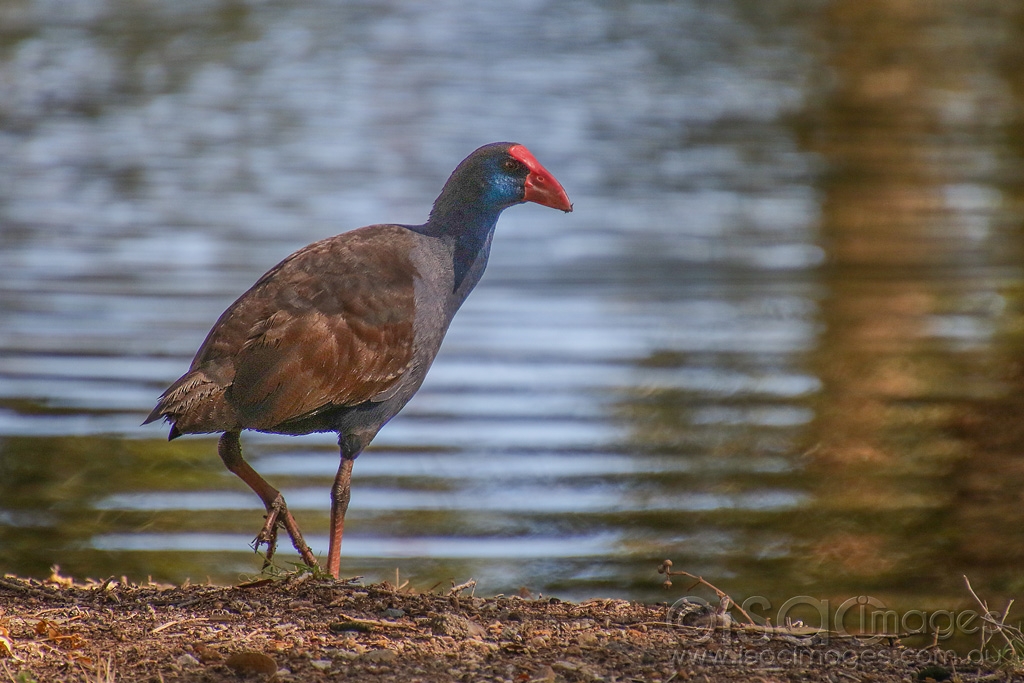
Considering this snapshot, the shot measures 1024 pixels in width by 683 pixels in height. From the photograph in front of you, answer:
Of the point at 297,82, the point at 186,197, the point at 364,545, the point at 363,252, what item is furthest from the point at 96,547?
the point at 297,82

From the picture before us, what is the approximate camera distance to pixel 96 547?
23.3 ft

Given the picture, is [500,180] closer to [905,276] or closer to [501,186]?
[501,186]

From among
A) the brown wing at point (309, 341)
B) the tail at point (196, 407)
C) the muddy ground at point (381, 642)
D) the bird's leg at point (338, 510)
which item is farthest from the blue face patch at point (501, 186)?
the muddy ground at point (381, 642)

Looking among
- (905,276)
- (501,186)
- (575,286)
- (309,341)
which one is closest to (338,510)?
(309,341)

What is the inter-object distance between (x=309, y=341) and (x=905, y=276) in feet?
29.6

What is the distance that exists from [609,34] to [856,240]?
37.2 ft

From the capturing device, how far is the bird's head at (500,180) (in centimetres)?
564

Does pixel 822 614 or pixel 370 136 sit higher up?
pixel 370 136

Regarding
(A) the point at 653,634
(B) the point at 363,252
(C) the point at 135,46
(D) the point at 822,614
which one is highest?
(C) the point at 135,46

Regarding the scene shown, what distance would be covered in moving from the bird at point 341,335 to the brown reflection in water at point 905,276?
9.26 ft

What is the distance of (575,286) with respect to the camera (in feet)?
41.3

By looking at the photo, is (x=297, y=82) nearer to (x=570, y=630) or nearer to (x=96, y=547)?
(x=96, y=547)

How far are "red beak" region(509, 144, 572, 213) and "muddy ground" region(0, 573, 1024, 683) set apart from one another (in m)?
1.72

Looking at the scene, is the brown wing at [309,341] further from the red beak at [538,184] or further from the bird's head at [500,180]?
the red beak at [538,184]
